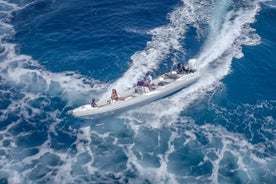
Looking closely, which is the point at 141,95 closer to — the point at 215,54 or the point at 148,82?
the point at 148,82

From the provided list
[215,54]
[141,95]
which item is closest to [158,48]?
[215,54]

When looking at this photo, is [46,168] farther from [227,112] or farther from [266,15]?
[266,15]

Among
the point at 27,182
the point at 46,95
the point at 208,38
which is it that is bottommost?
the point at 27,182

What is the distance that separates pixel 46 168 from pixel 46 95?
44.5ft

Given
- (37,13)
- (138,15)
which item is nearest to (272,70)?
(138,15)

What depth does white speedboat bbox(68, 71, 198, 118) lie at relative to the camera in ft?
Result: 153

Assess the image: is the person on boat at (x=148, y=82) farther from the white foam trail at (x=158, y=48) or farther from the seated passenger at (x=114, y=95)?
the seated passenger at (x=114, y=95)

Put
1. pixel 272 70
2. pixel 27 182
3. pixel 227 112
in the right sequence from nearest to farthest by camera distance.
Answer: pixel 27 182, pixel 227 112, pixel 272 70

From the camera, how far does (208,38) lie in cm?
6128

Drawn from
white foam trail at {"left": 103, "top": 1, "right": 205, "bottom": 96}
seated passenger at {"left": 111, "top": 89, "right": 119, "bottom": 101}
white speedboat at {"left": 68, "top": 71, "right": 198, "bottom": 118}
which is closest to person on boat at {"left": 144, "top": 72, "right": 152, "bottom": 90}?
white speedboat at {"left": 68, "top": 71, "right": 198, "bottom": 118}

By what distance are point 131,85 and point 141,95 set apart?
422 cm

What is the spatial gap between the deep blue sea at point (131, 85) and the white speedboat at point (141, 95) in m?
1.19

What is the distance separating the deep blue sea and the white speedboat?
1192mm

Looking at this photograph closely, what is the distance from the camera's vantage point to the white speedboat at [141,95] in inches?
1836
